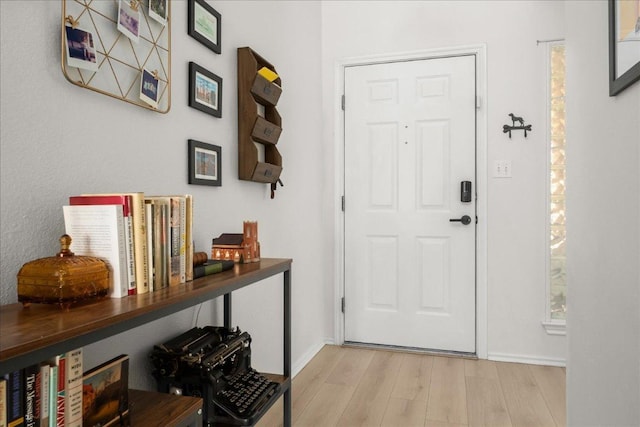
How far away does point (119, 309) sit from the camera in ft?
2.99

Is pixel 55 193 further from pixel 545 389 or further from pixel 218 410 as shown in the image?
pixel 545 389

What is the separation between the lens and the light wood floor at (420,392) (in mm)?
2105

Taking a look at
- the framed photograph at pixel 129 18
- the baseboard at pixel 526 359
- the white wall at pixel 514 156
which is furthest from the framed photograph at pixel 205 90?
the baseboard at pixel 526 359

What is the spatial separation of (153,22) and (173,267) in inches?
33.1

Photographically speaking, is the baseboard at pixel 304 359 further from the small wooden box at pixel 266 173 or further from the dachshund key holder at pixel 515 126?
the dachshund key holder at pixel 515 126

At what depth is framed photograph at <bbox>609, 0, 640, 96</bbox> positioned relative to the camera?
106 centimetres

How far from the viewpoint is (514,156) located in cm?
291

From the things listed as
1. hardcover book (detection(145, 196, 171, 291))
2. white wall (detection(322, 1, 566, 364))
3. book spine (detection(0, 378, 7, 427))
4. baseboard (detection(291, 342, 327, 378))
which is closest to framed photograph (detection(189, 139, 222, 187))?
hardcover book (detection(145, 196, 171, 291))

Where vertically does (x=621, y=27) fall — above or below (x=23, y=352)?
above

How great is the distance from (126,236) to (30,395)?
39 cm

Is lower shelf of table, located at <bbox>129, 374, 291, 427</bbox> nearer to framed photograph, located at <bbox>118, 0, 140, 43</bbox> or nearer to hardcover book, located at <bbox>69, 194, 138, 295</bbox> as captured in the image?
hardcover book, located at <bbox>69, 194, 138, 295</bbox>

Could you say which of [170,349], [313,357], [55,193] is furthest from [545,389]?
[55,193]

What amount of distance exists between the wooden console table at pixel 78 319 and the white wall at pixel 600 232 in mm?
1066

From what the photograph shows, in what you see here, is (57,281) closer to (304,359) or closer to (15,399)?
(15,399)
